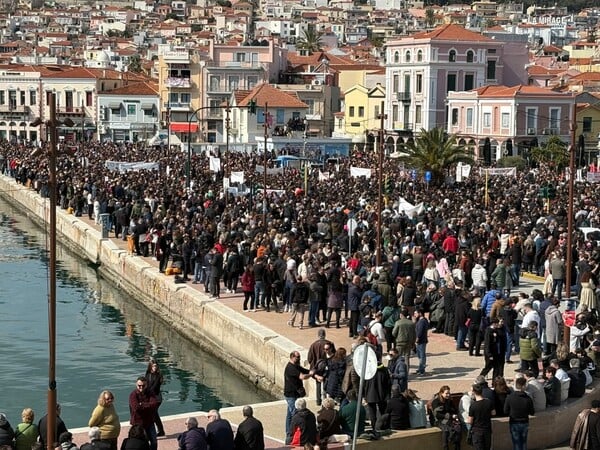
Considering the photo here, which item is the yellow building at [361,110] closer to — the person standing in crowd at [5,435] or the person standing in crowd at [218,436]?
the person standing in crowd at [218,436]

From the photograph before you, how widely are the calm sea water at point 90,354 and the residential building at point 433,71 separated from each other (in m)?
46.4

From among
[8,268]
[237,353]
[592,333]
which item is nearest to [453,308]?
[592,333]

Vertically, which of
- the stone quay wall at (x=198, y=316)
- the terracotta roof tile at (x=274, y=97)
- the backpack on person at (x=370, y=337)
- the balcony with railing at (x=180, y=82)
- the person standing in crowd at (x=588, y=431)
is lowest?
the stone quay wall at (x=198, y=316)

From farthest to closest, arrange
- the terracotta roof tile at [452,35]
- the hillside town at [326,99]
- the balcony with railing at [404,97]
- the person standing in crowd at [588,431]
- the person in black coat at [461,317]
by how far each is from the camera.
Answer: the balcony with railing at [404,97] → the terracotta roof tile at [452,35] → the hillside town at [326,99] → the person in black coat at [461,317] → the person standing in crowd at [588,431]

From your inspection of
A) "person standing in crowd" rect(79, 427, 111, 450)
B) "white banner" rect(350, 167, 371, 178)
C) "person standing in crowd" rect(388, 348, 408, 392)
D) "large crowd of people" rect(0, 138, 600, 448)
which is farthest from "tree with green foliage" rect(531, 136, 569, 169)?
"person standing in crowd" rect(79, 427, 111, 450)

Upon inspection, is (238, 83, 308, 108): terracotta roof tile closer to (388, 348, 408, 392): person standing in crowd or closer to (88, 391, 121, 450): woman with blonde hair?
(388, 348, 408, 392): person standing in crowd

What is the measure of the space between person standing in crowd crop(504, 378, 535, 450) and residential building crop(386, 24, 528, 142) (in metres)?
65.6

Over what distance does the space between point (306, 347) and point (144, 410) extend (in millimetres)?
6543

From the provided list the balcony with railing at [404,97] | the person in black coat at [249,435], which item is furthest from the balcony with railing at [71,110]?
the person in black coat at [249,435]

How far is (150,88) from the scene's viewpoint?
329 ft

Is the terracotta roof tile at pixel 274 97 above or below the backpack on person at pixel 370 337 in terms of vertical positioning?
above

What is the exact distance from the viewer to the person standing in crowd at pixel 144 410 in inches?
594

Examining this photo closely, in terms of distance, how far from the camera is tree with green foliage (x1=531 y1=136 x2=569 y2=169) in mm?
63469

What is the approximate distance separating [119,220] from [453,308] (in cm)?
1849
